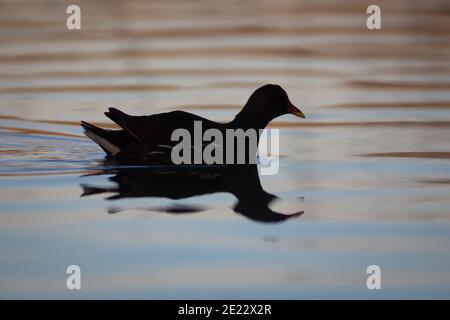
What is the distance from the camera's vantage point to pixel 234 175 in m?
8.18

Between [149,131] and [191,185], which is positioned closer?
[191,185]

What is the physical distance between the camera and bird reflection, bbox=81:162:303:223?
7.09 metres

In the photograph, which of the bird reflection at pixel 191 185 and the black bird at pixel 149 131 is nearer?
the bird reflection at pixel 191 185

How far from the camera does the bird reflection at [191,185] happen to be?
709cm

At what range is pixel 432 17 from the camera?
15312 mm

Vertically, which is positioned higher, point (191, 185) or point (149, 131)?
point (149, 131)

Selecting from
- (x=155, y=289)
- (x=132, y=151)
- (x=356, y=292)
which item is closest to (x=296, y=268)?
(x=356, y=292)

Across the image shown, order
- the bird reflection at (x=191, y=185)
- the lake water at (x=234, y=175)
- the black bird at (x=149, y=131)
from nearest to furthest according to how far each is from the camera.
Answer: the lake water at (x=234, y=175), the bird reflection at (x=191, y=185), the black bird at (x=149, y=131)

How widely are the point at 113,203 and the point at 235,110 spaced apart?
11.4 feet

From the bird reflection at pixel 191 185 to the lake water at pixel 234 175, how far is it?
0.09 ft

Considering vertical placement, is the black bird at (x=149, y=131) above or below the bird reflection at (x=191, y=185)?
above

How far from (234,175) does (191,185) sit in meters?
0.52

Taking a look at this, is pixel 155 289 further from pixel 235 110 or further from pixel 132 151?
pixel 235 110

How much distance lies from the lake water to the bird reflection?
1.1 inches
